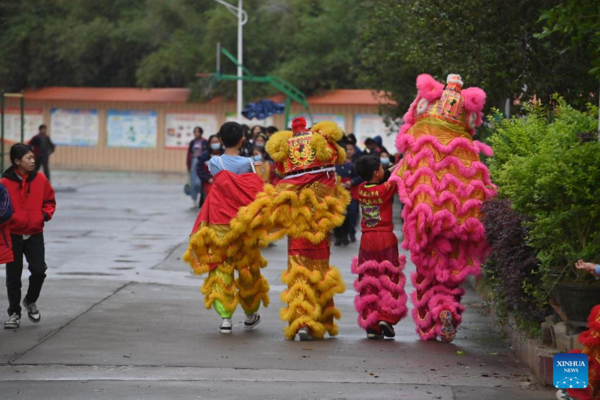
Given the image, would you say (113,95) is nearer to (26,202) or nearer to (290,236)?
(26,202)

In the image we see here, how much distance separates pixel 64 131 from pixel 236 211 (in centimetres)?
3415

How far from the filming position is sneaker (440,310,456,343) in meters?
9.34

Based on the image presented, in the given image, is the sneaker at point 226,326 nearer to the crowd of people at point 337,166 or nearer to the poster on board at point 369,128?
the crowd of people at point 337,166

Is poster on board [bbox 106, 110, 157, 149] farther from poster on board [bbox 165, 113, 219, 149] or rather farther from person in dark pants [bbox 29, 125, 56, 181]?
person in dark pants [bbox 29, 125, 56, 181]

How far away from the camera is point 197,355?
880 cm

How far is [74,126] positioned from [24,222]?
33514 mm

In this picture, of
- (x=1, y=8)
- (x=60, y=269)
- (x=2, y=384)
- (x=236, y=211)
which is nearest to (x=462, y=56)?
(x=236, y=211)

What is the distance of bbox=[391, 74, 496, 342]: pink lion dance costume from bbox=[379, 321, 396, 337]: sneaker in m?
0.25

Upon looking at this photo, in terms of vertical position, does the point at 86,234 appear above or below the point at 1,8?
below

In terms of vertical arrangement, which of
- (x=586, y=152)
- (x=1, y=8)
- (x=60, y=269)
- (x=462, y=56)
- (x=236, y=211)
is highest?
(x=1, y=8)

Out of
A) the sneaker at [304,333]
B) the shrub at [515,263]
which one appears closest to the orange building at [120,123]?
the sneaker at [304,333]

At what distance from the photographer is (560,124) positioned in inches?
319

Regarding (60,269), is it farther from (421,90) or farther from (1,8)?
(1,8)

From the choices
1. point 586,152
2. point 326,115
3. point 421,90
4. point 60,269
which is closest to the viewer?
point 586,152
